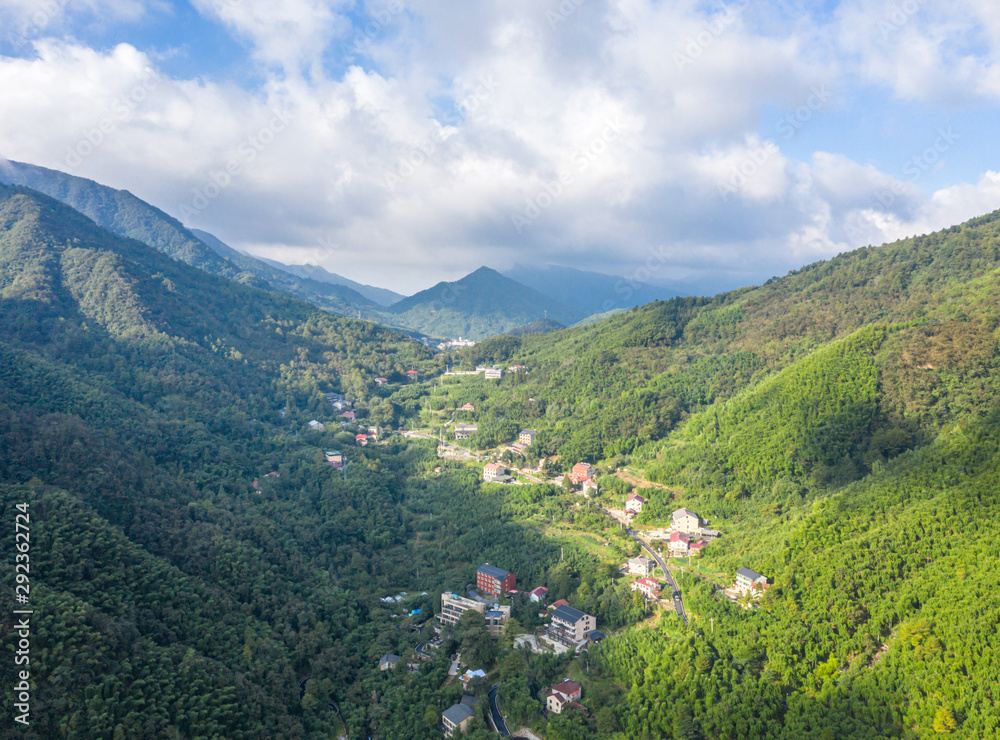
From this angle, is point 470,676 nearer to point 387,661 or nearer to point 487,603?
point 387,661

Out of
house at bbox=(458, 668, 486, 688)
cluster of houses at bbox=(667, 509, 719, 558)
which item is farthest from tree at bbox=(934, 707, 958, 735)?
house at bbox=(458, 668, 486, 688)

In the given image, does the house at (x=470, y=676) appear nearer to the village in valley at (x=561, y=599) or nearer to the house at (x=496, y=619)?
the village in valley at (x=561, y=599)

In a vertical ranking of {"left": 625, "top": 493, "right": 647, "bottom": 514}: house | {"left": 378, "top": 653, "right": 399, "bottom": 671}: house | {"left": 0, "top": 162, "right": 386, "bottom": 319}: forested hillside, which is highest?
{"left": 0, "top": 162, "right": 386, "bottom": 319}: forested hillside

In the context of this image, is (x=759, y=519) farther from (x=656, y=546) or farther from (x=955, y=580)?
(x=955, y=580)

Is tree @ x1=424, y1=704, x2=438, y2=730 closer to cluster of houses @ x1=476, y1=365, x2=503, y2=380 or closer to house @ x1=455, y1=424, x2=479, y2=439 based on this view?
house @ x1=455, y1=424, x2=479, y2=439

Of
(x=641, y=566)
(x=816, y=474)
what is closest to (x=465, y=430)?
(x=641, y=566)

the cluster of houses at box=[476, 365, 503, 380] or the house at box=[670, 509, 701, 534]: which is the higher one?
the cluster of houses at box=[476, 365, 503, 380]
